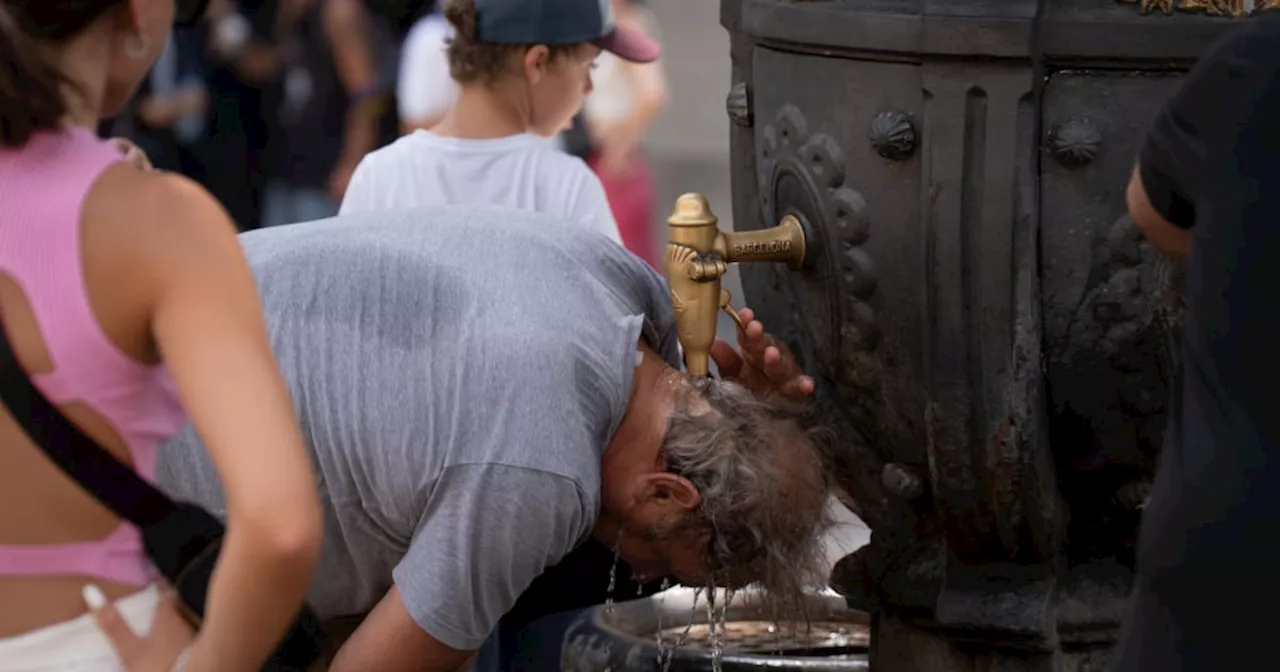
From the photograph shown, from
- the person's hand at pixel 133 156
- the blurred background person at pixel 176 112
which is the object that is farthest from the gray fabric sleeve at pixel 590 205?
the blurred background person at pixel 176 112

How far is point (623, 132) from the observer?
5.41 metres

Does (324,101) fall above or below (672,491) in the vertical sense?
below

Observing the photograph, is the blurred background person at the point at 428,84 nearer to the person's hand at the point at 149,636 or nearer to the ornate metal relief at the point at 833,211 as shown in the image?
the ornate metal relief at the point at 833,211

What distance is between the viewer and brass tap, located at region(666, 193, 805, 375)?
2617 millimetres

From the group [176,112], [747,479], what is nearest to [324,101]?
[176,112]

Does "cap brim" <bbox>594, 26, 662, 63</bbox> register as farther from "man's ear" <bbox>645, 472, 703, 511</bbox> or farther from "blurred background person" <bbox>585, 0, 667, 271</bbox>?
"blurred background person" <bbox>585, 0, 667, 271</bbox>

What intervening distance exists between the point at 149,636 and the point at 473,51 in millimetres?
1816

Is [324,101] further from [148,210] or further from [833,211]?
[148,210]

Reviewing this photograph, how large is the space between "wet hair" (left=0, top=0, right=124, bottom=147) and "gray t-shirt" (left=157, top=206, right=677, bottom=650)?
29.2 inches

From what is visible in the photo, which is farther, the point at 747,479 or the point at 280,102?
the point at 280,102

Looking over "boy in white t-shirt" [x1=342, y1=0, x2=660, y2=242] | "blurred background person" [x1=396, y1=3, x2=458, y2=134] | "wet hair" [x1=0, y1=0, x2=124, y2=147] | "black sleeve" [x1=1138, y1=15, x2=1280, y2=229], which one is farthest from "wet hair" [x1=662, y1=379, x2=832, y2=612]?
"blurred background person" [x1=396, y1=3, x2=458, y2=134]

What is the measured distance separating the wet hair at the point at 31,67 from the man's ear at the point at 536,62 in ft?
5.66

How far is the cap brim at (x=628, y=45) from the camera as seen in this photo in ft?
11.5

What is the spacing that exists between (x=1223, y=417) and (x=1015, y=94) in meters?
0.71
